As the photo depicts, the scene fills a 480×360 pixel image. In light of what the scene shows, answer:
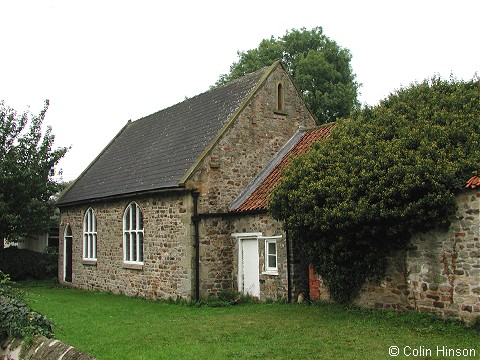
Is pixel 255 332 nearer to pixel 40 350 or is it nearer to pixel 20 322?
pixel 20 322

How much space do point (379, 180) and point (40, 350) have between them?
832 cm

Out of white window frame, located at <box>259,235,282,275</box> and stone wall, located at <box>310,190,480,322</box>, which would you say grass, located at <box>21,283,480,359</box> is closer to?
stone wall, located at <box>310,190,480,322</box>

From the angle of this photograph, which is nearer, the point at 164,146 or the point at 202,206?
the point at 202,206

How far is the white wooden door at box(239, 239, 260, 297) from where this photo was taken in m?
17.2

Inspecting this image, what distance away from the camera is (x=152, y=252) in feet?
63.3

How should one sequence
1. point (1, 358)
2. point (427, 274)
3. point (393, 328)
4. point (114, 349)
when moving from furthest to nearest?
point (427, 274) → point (393, 328) → point (114, 349) → point (1, 358)

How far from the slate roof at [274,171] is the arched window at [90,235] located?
8582 millimetres

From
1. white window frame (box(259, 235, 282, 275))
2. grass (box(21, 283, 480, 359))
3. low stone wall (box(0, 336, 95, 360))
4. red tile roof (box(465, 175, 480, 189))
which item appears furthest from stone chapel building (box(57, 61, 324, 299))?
low stone wall (box(0, 336, 95, 360))

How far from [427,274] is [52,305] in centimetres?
1268

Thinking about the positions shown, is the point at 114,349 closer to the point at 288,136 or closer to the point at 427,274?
the point at 427,274

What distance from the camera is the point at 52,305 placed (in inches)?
713

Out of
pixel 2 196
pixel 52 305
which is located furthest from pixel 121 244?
pixel 2 196

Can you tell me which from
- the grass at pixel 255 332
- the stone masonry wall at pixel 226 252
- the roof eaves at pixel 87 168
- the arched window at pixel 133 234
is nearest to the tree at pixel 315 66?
the roof eaves at pixel 87 168

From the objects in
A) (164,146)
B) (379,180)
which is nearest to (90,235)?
(164,146)
